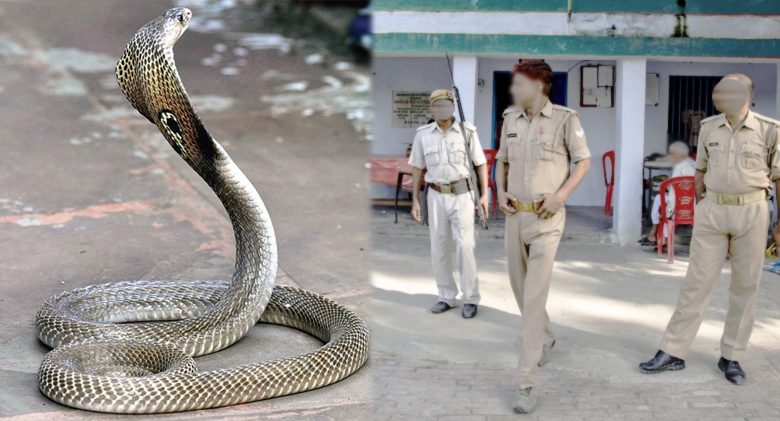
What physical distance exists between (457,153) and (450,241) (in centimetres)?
56

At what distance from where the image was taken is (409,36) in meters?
9.56

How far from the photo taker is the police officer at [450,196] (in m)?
6.74

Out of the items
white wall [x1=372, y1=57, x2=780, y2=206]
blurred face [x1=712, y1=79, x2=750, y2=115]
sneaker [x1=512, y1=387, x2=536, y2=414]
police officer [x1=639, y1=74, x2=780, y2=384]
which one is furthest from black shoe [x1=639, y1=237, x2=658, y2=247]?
sneaker [x1=512, y1=387, x2=536, y2=414]

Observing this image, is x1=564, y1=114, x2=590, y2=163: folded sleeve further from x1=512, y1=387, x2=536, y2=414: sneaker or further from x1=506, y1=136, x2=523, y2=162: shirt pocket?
x1=512, y1=387, x2=536, y2=414: sneaker

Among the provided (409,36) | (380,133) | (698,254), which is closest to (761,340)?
(698,254)

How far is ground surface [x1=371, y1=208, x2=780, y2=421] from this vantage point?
5211mm

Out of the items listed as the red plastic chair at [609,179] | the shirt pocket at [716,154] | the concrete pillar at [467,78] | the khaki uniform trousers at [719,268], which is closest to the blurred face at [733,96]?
the shirt pocket at [716,154]

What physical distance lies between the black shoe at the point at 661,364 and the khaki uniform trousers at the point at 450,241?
1295 mm

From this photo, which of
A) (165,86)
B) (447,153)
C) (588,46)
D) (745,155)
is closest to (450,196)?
(447,153)

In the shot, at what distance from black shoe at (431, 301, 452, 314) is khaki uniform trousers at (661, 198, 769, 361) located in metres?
1.48

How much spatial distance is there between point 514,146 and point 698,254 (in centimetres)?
113

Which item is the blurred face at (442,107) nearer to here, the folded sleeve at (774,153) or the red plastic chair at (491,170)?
the folded sleeve at (774,153)

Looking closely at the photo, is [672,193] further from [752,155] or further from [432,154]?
[752,155]

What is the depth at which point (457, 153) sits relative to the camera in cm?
675
